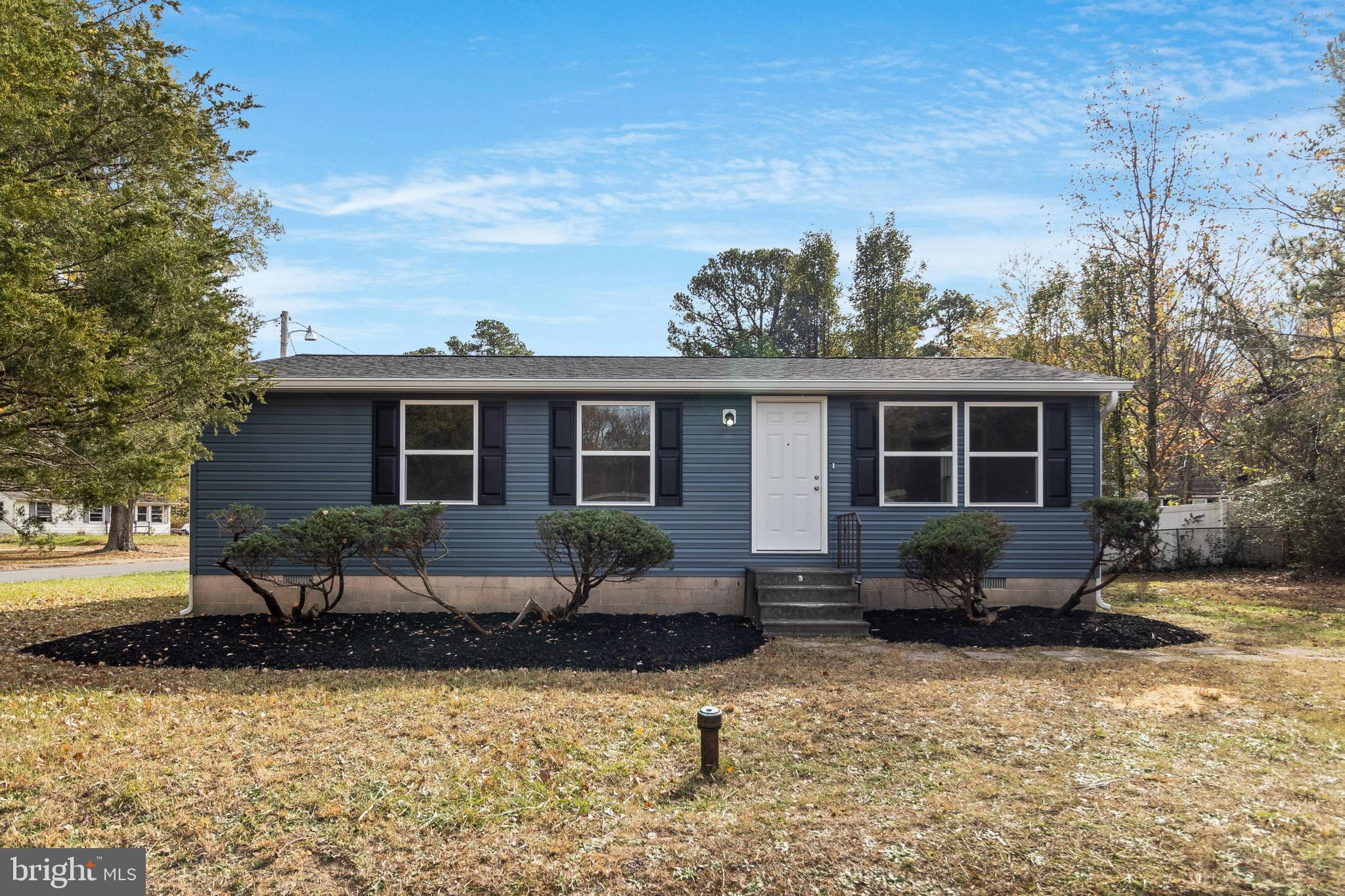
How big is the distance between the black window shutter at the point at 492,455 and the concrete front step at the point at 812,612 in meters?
3.32

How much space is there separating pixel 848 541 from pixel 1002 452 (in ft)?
7.18

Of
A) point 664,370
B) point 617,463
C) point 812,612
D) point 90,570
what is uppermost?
point 664,370

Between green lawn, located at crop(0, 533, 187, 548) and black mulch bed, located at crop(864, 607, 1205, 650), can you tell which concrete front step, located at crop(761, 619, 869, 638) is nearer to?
black mulch bed, located at crop(864, 607, 1205, 650)

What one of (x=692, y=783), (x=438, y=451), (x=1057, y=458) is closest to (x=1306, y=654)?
(x=1057, y=458)

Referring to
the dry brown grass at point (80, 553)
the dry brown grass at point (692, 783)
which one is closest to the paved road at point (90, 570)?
the dry brown grass at point (80, 553)

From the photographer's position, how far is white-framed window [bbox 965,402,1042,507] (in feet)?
28.9

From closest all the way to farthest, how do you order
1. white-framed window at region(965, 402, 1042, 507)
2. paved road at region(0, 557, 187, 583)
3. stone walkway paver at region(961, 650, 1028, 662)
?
stone walkway paver at region(961, 650, 1028, 662), white-framed window at region(965, 402, 1042, 507), paved road at region(0, 557, 187, 583)

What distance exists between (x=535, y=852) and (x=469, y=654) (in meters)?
3.84

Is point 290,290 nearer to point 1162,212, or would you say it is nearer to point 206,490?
point 206,490

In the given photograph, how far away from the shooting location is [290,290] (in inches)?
814

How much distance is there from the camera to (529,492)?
28.3 ft

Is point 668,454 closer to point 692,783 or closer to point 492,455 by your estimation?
point 492,455

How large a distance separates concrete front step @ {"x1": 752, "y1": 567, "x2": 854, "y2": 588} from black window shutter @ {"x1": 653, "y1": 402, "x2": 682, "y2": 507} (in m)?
1.34

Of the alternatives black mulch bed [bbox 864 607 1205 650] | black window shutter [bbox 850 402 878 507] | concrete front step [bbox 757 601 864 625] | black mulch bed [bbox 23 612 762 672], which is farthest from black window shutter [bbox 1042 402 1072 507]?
black mulch bed [bbox 23 612 762 672]
